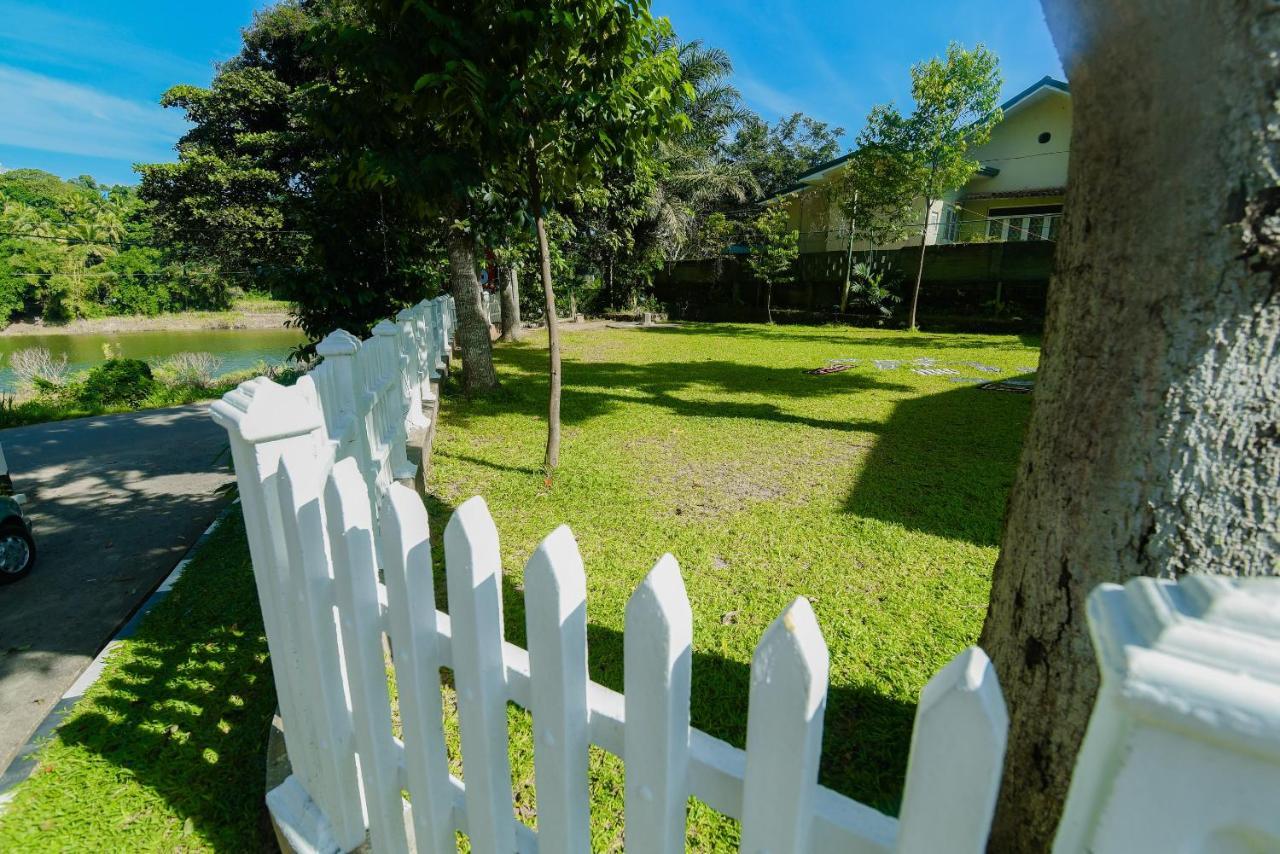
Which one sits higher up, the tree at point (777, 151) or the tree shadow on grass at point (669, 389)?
the tree at point (777, 151)

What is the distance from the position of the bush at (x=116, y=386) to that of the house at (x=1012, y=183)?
2046cm

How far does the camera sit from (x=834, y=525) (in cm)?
390

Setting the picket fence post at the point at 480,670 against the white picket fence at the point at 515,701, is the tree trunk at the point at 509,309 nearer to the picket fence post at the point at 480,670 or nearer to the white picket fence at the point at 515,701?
the white picket fence at the point at 515,701

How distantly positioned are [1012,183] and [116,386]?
26005 mm

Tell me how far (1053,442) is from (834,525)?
109 inches

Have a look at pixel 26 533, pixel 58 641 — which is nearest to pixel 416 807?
pixel 58 641

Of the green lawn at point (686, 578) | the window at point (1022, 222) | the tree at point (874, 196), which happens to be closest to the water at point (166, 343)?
the tree at point (874, 196)

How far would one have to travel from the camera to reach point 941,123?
52.8 feet

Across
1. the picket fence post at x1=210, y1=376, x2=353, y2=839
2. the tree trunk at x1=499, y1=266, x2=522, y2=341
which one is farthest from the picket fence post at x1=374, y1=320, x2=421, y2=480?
the tree trunk at x1=499, y1=266, x2=522, y2=341

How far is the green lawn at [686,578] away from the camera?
6.39ft

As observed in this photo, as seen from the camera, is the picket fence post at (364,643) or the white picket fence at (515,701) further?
the picket fence post at (364,643)

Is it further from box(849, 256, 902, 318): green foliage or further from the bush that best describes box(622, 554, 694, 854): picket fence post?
box(849, 256, 902, 318): green foliage

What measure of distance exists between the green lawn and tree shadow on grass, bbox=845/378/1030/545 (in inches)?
1.0

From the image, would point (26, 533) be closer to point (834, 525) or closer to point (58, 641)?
point (58, 641)
